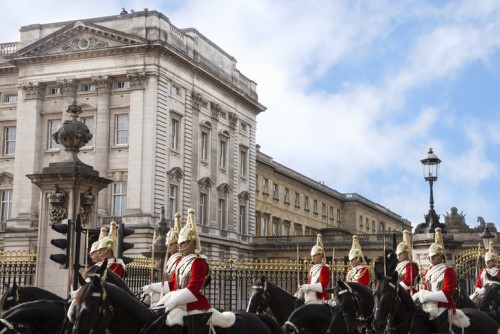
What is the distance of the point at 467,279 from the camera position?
78.1 feet

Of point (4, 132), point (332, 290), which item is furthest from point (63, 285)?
point (4, 132)

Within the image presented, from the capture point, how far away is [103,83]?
51.6 m

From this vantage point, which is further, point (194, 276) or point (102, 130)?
point (102, 130)

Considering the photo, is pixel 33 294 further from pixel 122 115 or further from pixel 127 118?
pixel 122 115

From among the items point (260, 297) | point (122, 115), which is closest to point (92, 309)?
point (260, 297)

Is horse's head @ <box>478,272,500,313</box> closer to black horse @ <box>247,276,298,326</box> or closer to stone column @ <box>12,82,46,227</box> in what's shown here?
black horse @ <box>247,276,298,326</box>

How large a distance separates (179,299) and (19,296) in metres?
3.96

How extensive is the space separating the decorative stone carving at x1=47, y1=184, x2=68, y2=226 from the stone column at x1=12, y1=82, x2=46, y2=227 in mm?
35233

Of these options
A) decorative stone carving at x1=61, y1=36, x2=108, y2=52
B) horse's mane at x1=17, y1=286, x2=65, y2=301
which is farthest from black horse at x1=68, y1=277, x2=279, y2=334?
decorative stone carving at x1=61, y1=36, x2=108, y2=52

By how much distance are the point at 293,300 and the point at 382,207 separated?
95695 mm

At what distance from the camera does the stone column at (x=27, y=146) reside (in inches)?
2025

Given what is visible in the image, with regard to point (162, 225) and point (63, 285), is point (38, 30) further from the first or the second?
point (63, 285)

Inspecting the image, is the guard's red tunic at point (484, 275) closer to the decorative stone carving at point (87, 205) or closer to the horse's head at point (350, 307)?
the horse's head at point (350, 307)

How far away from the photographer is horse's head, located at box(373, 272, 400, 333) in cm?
1054
